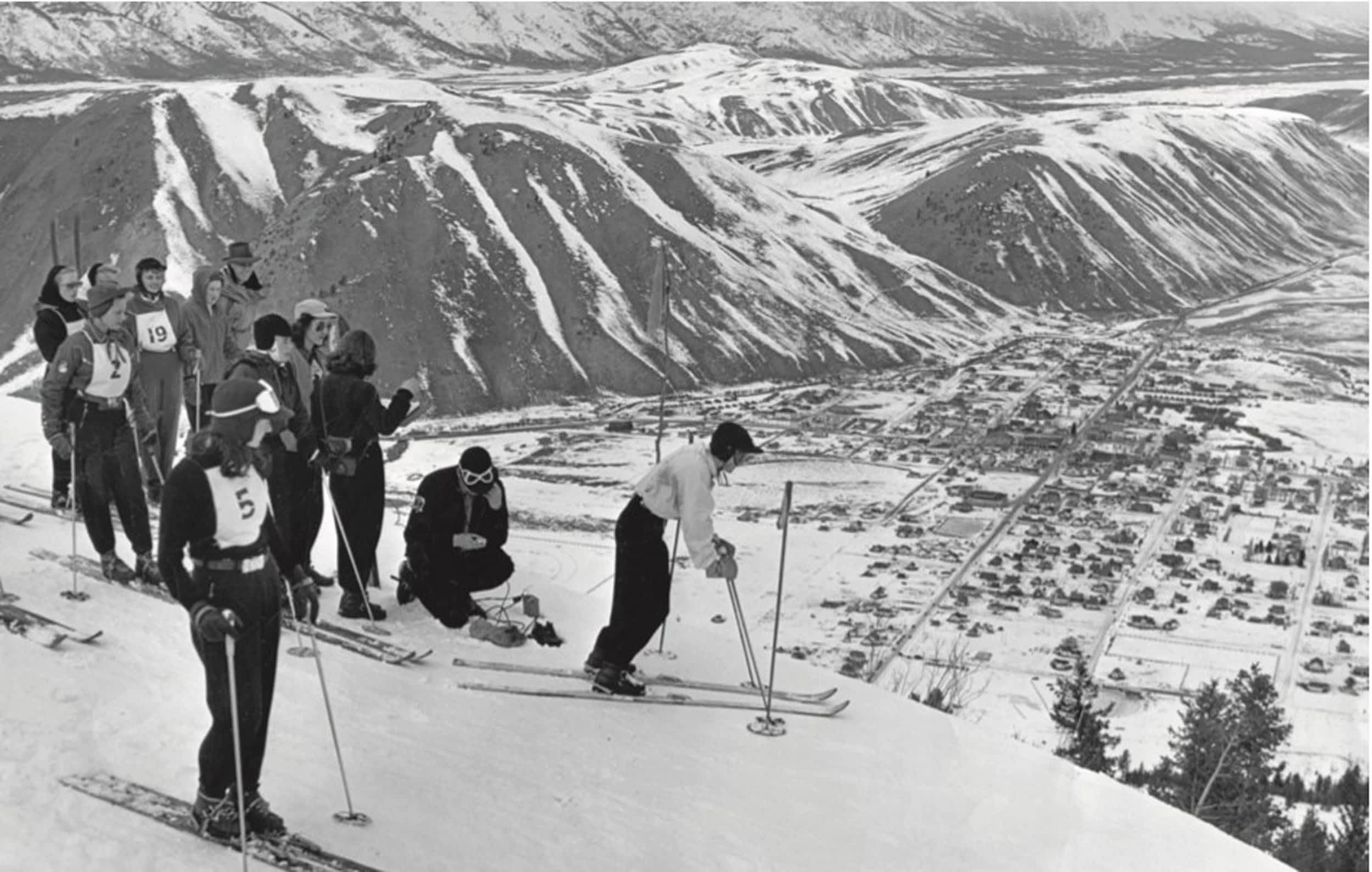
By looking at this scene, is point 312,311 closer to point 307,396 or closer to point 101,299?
point 307,396

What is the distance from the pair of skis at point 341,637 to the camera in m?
8.50

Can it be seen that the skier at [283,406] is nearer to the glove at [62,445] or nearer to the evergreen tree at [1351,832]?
the glove at [62,445]

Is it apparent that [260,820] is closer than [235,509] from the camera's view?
No

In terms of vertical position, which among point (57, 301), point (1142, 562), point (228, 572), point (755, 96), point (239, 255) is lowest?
point (1142, 562)

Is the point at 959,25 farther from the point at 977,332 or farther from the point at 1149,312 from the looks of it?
the point at 977,332

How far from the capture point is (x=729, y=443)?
784 cm

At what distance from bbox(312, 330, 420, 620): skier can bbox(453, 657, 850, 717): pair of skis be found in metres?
1.02

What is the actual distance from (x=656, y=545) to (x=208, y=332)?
3580 millimetres

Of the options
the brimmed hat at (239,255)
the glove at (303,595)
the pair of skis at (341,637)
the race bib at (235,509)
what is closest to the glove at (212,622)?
the race bib at (235,509)

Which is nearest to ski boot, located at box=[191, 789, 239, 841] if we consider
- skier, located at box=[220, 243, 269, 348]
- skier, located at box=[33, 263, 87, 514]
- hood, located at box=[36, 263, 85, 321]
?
skier, located at box=[33, 263, 87, 514]

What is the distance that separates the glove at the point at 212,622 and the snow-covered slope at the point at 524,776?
36.1 inches

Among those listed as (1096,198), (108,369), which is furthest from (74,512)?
(1096,198)

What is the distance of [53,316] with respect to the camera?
359 inches

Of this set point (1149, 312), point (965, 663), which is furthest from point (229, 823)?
point (1149, 312)
